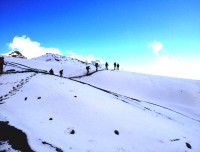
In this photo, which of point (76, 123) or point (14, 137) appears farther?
point (76, 123)

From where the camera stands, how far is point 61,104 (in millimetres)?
Answer: 16438

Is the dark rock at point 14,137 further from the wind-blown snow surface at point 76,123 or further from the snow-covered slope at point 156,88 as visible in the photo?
the snow-covered slope at point 156,88

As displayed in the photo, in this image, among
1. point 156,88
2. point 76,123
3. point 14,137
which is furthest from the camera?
point 156,88

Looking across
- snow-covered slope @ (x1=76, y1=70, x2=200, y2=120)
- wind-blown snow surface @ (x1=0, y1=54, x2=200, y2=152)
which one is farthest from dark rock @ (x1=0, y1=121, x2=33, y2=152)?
snow-covered slope @ (x1=76, y1=70, x2=200, y2=120)

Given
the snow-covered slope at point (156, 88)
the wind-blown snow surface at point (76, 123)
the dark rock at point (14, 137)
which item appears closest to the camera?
the dark rock at point (14, 137)

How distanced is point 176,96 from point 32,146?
30277 mm

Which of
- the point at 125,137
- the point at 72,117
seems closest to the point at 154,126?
the point at 125,137

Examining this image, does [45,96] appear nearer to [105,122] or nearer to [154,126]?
[105,122]

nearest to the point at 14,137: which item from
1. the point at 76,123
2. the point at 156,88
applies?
the point at 76,123

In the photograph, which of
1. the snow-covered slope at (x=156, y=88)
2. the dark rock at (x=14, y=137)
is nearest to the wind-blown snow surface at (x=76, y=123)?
the dark rock at (x=14, y=137)

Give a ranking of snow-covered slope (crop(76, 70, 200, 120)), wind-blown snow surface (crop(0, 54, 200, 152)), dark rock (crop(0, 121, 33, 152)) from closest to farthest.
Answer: dark rock (crop(0, 121, 33, 152))
wind-blown snow surface (crop(0, 54, 200, 152))
snow-covered slope (crop(76, 70, 200, 120))

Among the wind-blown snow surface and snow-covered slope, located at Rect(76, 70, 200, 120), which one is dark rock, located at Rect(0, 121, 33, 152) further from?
snow-covered slope, located at Rect(76, 70, 200, 120)

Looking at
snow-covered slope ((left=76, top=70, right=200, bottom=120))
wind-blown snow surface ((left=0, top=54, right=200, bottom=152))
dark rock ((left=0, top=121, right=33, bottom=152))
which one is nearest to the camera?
dark rock ((left=0, top=121, right=33, bottom=152))

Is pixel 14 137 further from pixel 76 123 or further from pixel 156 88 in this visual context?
pixel 156 88
